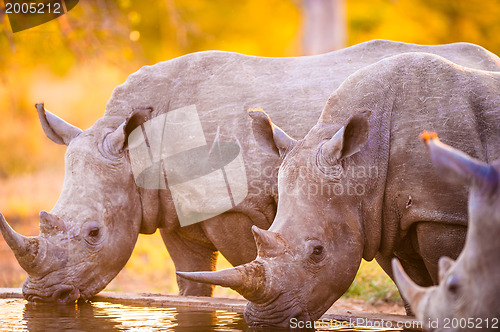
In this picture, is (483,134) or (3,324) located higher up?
(483,134)

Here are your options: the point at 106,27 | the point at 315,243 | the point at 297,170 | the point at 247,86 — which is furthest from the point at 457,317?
the point at 106,27

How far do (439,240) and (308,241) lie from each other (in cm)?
84

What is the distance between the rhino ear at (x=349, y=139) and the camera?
5203mm

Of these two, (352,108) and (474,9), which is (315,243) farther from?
(474,9)

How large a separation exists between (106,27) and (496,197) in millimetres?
8302

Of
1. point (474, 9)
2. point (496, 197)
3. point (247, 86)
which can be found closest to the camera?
point (496, 197)

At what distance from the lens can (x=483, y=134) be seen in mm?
5277

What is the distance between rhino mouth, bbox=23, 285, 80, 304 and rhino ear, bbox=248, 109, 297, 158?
186cm

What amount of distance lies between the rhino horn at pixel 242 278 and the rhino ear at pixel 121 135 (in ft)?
7.28

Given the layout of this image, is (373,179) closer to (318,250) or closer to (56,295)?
(318,250)

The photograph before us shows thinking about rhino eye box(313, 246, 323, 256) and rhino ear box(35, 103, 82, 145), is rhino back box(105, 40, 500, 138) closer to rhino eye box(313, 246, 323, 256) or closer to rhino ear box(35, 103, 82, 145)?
rhino ear box(35, 103, 82, 145)

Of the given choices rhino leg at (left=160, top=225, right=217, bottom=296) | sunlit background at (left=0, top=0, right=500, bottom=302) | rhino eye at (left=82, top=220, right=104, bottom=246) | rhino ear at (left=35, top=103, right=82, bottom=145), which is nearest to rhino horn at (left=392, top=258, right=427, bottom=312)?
rhino eye at (left=82, top=220, right=104, bottom=246)

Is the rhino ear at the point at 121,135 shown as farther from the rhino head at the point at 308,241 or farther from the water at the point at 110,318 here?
the rhino head at the point at 308,241

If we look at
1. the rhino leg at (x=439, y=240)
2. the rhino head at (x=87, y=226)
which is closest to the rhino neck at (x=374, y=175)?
the rhino leg at (x=439, y=240)
